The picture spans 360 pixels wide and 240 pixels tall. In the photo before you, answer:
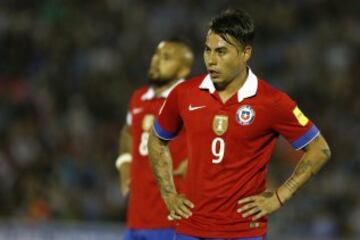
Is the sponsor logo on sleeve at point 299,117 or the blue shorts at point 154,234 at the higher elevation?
the sponsor logo on sleeve at point 299,117

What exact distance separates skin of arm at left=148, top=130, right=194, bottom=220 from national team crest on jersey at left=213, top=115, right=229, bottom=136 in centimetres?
46

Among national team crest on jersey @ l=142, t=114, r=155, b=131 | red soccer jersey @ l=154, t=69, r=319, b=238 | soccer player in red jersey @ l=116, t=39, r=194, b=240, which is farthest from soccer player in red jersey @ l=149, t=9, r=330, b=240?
national team crest on jersey @ l=142, t=114, r=155, b=131

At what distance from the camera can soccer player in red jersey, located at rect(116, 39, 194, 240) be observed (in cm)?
766

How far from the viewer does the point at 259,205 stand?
5.68m

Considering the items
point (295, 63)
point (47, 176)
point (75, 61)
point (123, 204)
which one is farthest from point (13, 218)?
point (295, 63)

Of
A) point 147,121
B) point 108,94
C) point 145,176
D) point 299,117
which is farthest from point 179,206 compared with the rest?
point 108,94

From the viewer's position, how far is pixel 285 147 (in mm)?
13219

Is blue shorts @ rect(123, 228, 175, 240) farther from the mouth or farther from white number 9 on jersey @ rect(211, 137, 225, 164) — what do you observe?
the mouth

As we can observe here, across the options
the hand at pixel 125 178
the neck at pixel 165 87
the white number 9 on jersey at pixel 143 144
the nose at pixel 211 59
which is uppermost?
the nose at pixel 211 59

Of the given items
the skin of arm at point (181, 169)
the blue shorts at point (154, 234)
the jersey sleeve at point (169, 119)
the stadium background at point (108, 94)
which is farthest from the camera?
the stadium background at point (108, 94)

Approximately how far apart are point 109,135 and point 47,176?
123cm

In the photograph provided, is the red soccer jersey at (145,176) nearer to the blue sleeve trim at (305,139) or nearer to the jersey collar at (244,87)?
the jersey collar at (244,87)

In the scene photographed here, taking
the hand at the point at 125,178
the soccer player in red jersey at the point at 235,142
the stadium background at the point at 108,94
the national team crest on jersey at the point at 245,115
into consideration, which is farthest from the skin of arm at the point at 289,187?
the stadium background at the point at 108,94

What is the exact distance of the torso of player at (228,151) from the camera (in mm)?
5746
